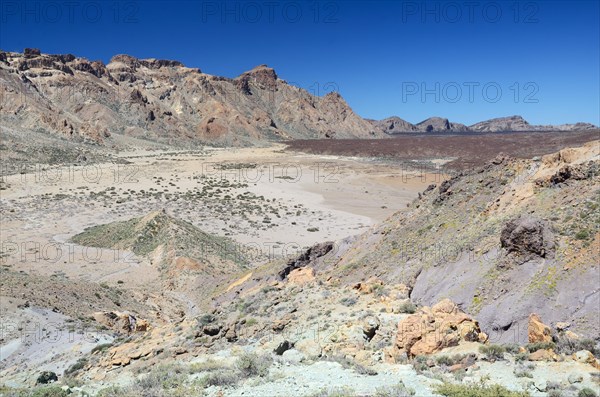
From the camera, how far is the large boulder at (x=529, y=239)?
955 cm

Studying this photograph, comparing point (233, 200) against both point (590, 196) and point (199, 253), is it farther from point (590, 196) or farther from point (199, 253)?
point (590, 196)

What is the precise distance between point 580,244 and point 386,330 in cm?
430

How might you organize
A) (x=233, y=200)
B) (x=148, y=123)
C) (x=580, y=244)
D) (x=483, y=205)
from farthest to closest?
(x=148, y=123) → (x=233, y=200) → (x=483, y=205) → (x=580, y=244)

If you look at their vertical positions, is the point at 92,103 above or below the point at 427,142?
above

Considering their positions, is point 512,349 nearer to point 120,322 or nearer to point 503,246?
point 503,246

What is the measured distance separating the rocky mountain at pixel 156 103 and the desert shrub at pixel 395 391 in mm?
87640

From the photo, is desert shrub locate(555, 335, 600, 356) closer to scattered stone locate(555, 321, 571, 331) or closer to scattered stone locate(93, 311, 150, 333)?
scattered stone locate(555, 321, 571, 331)

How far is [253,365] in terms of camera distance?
7.52 m

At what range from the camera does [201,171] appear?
6469 centimetres

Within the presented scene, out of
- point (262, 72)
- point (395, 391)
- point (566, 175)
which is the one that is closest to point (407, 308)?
point (395, 391)

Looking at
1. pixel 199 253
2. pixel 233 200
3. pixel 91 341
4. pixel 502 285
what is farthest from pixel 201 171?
pixel 502 285

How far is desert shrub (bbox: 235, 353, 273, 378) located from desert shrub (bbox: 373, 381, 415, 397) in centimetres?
193

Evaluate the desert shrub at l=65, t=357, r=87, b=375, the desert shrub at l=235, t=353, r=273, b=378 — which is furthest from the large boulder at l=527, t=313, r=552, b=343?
the desert shrub at l=65, t=357, r=87, b=375

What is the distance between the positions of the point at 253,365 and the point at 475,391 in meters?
3.39
